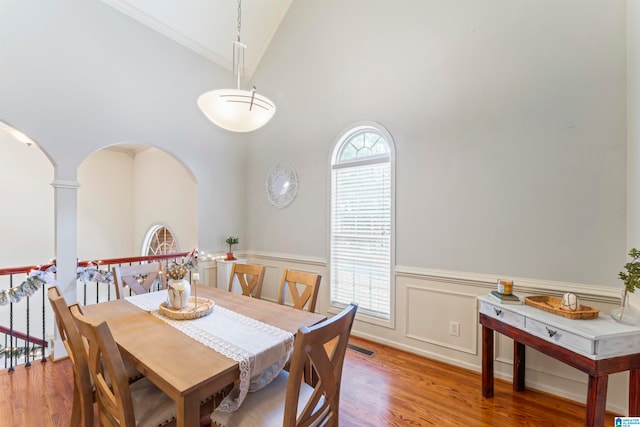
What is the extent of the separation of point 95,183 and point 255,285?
5463mm

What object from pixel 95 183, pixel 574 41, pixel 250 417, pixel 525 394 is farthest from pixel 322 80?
pixel 95 183

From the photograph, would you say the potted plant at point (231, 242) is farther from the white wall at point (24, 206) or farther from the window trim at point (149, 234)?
the white wall at point (24, 206)

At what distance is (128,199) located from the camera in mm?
6391

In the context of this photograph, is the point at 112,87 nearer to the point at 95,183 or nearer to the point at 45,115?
the point at 45,115

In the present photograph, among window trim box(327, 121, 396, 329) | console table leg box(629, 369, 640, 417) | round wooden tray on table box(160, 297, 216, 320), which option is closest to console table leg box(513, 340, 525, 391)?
console table leg box(629, 369, 640, 417)

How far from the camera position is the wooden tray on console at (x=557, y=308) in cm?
171

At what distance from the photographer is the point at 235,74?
14.1 feet

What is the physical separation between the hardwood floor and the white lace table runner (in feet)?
2.95

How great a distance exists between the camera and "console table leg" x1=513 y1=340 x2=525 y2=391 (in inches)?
87.2

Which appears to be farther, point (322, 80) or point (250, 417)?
point (322, 80)

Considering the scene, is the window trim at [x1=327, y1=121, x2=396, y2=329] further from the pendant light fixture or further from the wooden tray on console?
the pendant light fixture

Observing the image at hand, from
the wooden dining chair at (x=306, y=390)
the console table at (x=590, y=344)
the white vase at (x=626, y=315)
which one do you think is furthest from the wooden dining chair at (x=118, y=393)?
the white vase at (x=626, y=315)

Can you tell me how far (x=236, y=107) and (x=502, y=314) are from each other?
2.40 meters

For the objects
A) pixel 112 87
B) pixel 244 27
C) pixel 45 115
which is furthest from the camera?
pixel 244 27
